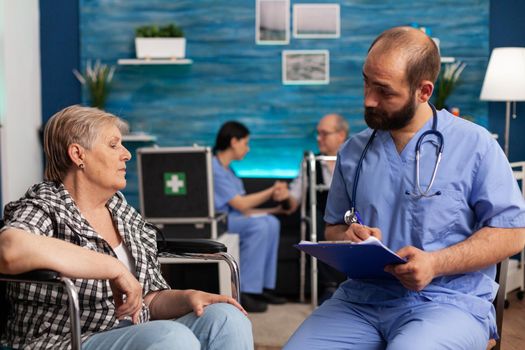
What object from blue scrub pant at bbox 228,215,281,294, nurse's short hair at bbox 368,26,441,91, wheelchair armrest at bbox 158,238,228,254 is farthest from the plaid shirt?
blue scrub pant at bbox 228,215,281,294

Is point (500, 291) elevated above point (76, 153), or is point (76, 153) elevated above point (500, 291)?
point (76, 153)

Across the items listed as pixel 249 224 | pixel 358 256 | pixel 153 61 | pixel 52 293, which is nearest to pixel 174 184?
pixel 249 224

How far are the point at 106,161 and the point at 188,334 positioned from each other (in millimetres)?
519

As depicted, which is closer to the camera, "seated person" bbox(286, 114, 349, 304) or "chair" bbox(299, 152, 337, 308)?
"chair" bbox(299, 152, 337, 308)

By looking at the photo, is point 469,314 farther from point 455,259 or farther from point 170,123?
point 170,123

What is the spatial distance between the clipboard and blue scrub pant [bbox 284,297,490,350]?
95mm

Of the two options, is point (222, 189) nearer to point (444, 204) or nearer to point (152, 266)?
point (152, 266)

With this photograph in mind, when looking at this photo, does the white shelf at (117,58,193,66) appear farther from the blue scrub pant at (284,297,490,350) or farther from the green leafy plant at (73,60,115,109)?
the blue scrub pant at (284,297,490,350)

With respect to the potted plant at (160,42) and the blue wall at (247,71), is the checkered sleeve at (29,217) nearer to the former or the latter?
the potted plant at (160,42)

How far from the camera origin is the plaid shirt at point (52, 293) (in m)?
1.97

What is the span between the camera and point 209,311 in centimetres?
209

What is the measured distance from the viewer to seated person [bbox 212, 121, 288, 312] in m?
4.89

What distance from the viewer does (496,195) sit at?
2.05m

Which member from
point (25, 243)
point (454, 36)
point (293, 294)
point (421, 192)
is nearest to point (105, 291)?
point (25, 243)
